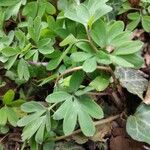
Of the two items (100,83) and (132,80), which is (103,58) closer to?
(100,83)

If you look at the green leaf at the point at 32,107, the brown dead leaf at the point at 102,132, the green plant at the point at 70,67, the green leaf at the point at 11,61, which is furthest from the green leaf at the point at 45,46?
the brown dead leaf at the point at 102,132

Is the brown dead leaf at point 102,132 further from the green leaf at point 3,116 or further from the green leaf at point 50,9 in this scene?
the green leaf at point 50,9

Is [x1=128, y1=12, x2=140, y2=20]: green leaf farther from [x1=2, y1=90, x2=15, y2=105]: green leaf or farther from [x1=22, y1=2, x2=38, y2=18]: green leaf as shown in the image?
[x1=2, y1=90, x2=15, y2=105]: green leaf

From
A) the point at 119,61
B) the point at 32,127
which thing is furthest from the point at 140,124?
the point at 32,127

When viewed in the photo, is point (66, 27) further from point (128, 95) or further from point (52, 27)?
point (128, 95)

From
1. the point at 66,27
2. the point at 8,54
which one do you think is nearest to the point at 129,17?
the point at 66,27

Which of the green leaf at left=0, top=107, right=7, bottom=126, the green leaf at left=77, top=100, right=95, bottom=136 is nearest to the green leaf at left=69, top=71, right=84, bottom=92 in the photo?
the green leaf at left=77, top=100, right=95, bottom=136
